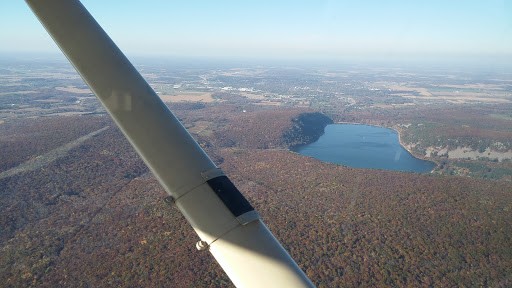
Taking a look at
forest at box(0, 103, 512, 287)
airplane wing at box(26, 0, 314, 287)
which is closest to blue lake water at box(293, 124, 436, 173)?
forest at box(0, 103, 512, 287)

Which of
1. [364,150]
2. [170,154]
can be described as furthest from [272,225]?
[364,150]

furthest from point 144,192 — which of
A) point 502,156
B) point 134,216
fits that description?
point 502,156

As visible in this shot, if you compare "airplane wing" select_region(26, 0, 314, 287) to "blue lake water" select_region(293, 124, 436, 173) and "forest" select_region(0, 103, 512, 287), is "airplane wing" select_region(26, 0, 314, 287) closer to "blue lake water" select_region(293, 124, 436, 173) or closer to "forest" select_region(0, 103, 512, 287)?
"forest" select_region(0, 103, 512, 287)

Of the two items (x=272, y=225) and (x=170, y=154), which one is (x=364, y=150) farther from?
(x=170, y=154)

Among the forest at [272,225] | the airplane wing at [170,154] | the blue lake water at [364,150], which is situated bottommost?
the blue lake water at [364,150]

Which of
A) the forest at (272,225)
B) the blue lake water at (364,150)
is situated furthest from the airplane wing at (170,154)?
the blue lake water at (364,150)

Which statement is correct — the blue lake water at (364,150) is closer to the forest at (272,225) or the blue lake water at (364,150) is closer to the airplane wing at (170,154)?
the forest at (272,225)
